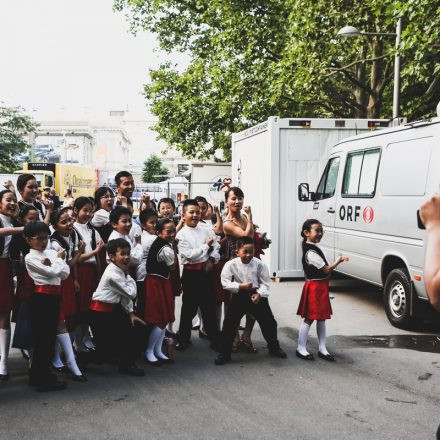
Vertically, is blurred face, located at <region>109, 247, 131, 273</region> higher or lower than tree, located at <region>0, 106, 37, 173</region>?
lower

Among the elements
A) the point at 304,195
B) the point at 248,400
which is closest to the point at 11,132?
the point at 304,195

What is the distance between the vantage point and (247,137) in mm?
12562

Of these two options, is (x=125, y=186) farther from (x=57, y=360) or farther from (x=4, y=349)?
(x=4, y=349)

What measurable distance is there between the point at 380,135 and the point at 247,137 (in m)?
4.46

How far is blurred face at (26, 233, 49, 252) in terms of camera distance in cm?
505

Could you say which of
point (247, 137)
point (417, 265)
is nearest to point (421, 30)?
point (247, 137)

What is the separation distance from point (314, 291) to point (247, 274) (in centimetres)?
70

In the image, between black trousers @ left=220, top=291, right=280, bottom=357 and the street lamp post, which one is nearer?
black trousers @ left=220, top=291, right=280, bottom=357

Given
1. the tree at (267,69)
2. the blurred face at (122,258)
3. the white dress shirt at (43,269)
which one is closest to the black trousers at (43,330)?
the white dress shirt at (43,269)

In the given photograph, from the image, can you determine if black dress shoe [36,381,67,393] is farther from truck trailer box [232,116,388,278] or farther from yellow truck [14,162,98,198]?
yellow truck [14,162,98,198]

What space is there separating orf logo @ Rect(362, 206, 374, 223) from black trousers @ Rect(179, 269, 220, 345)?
2.89 m

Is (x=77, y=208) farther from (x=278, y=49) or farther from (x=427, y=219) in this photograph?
(x=278, y=49)

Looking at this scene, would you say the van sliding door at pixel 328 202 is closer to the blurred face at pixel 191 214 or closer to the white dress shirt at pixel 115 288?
the blurred face at pixel 191 214

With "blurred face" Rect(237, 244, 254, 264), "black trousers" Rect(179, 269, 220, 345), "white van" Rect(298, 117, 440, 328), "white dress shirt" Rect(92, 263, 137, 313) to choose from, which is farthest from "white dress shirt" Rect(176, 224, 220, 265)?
"white van" Rect(298, 117, 440, 328)
